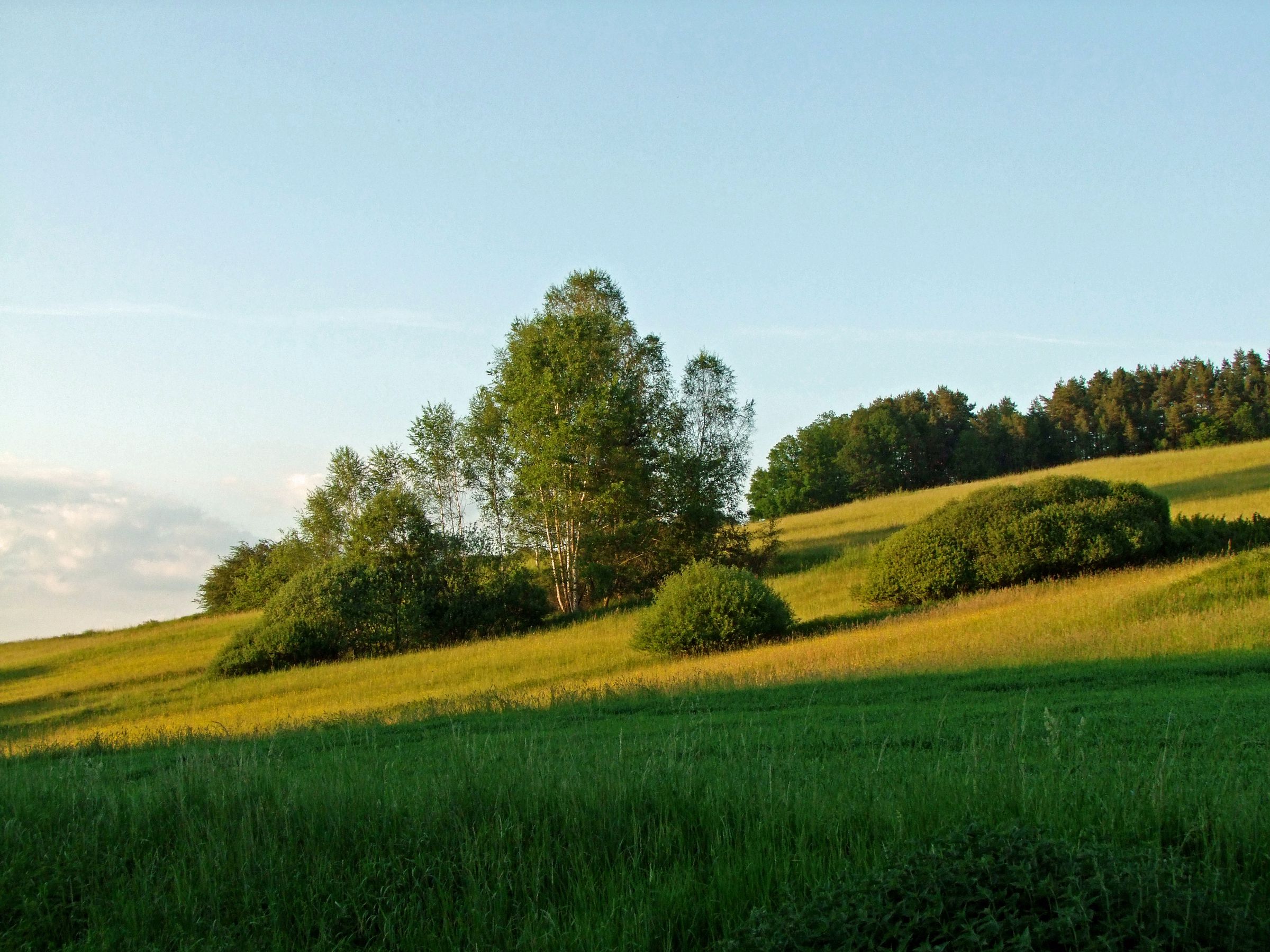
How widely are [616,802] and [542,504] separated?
30.4 m

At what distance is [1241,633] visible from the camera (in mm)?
17438

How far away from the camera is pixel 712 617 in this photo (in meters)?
24.3

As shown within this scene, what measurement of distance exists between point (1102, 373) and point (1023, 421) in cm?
1646

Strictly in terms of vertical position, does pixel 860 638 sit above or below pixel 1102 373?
below

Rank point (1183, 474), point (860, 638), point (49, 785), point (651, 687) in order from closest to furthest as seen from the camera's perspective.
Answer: point (49, 785)
point (651, 687)
point (860, 638)
point (1183, 474)

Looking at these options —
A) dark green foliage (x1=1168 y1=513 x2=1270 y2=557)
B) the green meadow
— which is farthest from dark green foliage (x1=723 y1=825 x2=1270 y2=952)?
dark green foliage (x1=1168 y1=513 x2=1270 y2=557)

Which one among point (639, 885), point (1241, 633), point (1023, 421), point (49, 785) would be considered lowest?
point (1241, 633)

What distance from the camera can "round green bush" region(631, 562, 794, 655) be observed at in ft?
79.8

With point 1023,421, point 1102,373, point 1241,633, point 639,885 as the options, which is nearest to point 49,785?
point 639,885

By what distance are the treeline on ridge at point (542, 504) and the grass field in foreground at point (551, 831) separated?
86.5 feet

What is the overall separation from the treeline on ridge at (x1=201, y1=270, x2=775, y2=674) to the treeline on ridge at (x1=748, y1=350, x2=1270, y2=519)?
43055 millimetres

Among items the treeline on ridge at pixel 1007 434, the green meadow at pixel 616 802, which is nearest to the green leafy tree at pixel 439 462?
the green meadow at pixel 616 802

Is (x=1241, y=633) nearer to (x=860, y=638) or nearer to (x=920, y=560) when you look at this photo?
(x=860, y=638)

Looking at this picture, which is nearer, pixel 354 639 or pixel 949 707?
pixel 949 707
